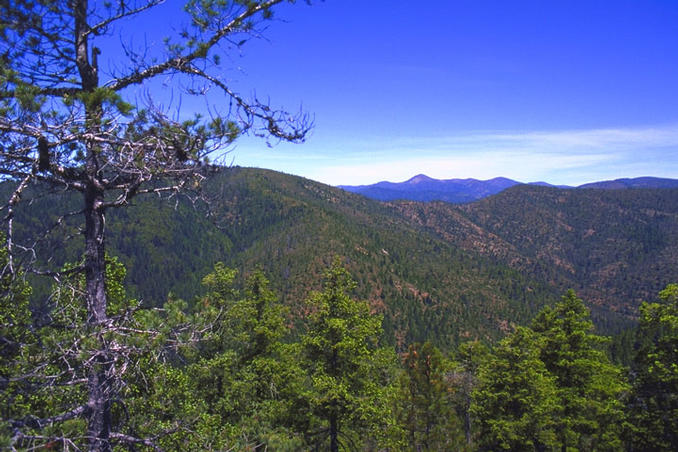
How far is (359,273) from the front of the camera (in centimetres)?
13100

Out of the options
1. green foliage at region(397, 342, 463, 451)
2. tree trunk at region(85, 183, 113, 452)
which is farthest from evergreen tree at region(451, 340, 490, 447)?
tree trunk at region(85, 183, 113, 452)

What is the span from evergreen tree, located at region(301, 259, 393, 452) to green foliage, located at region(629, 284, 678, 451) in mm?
10054

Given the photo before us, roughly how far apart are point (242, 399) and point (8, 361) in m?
9.94

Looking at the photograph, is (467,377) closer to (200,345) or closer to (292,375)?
(292,375)

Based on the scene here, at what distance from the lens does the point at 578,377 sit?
16312mm

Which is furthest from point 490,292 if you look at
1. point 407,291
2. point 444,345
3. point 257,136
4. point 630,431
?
point 257,136

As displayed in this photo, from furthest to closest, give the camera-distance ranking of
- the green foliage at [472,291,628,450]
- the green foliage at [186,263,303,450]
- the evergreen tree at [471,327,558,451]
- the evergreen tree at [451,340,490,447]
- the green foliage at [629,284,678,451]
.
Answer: the evergreen tree at [451,340,490,447] < the green foliage at [472,291,628,450] < the evergreen tree at [471,327,558,451] < the green foliage at [629,284,678,451] < the green foliage at [186,263,303,450]

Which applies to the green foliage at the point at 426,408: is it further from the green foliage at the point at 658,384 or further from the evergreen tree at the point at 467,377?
the green foliage at the point at 658,384

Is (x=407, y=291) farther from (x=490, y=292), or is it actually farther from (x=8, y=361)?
(x=8, y=361)

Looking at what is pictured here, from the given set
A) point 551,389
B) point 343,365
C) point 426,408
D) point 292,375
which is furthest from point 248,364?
point 551,389

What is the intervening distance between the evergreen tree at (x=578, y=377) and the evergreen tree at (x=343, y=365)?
30.6ft

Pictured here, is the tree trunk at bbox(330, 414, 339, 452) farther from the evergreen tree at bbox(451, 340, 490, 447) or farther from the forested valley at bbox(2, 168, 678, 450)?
the evergreen tree at bbox(451, 340, 490, 447)

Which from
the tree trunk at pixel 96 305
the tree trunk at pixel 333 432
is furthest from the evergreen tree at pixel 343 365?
the tree trunk at pixel 96 305

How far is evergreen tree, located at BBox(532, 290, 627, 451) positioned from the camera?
15688mm
